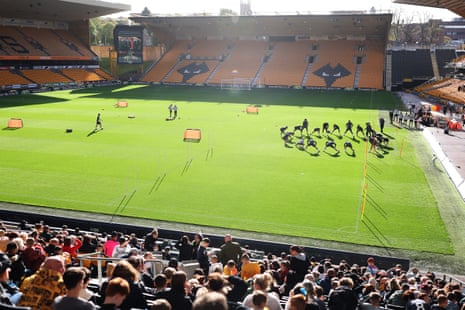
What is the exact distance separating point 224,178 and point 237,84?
5171 centimetres

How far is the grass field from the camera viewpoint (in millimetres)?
15828

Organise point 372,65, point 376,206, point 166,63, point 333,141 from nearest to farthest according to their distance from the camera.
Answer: point 376,206
point 333,141
point 372,65
point 166,63

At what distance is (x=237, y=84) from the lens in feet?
232

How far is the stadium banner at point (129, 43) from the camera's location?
234ft

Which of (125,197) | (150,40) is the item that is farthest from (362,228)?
(150,40)

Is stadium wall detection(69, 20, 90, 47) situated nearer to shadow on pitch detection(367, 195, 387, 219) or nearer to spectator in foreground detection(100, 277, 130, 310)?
shadow on pitch detection(367, 195, 387, 219)

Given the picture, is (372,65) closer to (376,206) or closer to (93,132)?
(93,132)

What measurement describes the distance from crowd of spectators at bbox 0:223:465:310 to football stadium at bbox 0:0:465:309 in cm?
4

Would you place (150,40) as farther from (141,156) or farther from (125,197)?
(125,197)

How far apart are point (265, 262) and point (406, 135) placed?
83.8 ft

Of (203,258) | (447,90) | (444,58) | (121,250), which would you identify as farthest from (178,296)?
(444,58)

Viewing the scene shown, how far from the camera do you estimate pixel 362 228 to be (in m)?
15.3

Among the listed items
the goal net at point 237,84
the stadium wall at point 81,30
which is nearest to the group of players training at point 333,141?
the goal net at point 237,84

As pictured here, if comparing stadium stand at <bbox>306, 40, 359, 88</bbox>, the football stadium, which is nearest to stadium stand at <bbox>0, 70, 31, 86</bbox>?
the football stadium
